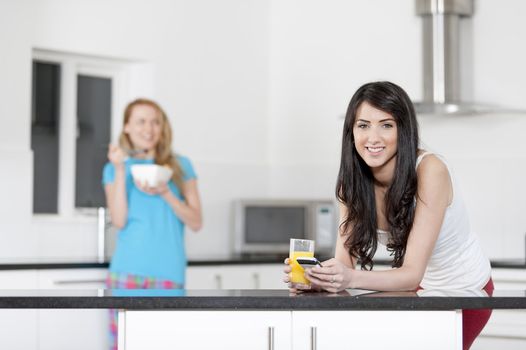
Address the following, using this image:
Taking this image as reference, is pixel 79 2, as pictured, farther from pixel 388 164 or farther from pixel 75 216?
pixel 388 164

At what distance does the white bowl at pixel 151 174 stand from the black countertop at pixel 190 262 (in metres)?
0.52

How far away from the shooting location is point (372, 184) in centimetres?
259

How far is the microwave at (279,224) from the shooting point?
209 inches

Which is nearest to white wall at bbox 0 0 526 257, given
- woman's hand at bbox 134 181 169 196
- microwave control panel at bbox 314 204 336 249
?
microwave control panel at bbox 314 204 336 249

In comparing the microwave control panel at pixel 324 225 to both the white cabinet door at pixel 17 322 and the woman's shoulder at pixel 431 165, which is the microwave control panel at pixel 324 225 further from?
the woman's shoulder at pixel 431 165

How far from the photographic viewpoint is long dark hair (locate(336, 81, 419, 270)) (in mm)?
2477

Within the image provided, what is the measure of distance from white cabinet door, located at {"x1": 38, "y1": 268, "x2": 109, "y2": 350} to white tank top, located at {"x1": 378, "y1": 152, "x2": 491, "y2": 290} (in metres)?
1.97

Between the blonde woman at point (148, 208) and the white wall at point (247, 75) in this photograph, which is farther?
the white wall at point (247, 75)

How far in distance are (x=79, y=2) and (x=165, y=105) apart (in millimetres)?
708

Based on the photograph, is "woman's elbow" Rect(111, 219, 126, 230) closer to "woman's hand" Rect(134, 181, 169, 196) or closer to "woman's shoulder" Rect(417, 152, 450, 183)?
"woman's hand" Rect(134, 181, 169, 196)

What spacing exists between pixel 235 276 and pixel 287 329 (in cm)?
258

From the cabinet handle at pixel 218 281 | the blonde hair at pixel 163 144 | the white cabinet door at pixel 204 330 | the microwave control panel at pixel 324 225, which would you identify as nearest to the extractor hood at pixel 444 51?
the microwave control panel at pixel 324 225

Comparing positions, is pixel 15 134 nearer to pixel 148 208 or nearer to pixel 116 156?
pixel 116 156

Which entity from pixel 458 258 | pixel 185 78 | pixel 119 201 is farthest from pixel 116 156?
pixel 458 258
